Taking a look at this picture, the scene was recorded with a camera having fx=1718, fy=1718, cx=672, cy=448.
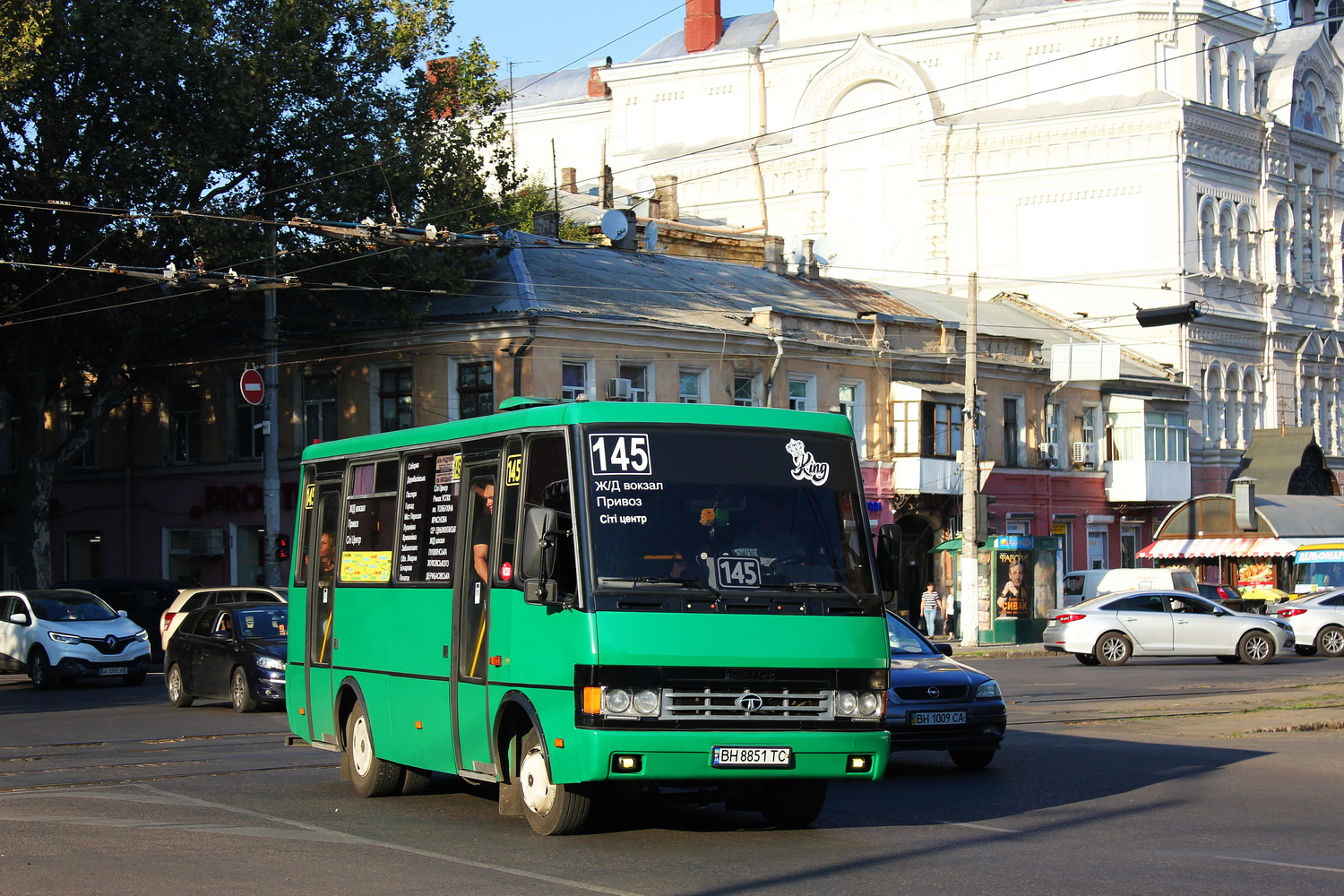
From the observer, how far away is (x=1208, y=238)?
60469 millimetres

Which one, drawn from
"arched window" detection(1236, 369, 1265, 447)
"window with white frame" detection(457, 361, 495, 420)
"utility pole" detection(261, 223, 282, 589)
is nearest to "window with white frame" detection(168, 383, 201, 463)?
"window with white frame" detection(457, 361, 495, 420)

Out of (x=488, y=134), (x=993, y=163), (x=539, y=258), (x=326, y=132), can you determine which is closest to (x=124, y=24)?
(x=326, y=132)

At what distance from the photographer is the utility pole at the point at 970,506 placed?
119ft

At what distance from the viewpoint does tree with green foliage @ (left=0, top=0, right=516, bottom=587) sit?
3397cm

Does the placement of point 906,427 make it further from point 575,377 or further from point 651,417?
point 651,417

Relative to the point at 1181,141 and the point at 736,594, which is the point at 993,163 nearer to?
the point at 1181,141

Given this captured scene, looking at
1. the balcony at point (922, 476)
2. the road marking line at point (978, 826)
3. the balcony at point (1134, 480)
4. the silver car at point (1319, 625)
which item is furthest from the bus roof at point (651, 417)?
the balcony at point (1134, 480)

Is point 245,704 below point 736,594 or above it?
below

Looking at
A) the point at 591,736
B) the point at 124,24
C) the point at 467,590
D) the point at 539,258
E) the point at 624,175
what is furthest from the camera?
the point at 624,175

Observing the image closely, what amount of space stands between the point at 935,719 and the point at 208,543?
31140 mm

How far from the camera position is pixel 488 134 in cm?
3938

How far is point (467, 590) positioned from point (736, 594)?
6.94 ft

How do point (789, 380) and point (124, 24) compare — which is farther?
point (789, 380)

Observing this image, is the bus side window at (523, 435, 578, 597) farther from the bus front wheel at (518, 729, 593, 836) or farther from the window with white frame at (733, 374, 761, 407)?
the window with white frame at (733, 374, 761, 407)
